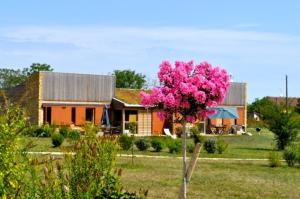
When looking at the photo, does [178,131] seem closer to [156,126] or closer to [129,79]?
[156,126]

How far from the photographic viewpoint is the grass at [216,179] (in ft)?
43.9

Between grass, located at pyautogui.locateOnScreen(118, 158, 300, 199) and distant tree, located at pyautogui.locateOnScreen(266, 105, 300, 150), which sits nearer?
grass, located at pyautogui.locateOnScreen(118, 158, 300, 199)

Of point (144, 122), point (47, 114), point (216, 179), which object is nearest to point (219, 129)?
point (144, 122)

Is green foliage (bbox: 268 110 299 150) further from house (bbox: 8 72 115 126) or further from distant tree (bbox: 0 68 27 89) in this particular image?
Answer: distant tree (bbox: 0 68 27 89)

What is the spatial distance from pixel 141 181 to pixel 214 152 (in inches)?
521

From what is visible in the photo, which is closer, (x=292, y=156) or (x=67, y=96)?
(x=292, y=156)

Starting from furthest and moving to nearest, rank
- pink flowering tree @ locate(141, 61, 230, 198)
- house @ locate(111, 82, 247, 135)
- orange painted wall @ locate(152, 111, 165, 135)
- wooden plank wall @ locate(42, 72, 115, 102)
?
orange painted wall @ locate(152, 111, 165, 135), house @ locate(111, 82, 247, 135), wooden plank wall @ locate(42, 72, 115, 102), pink flowering tree @ locate(141, 61, 230, 198)

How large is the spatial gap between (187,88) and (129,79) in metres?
94.4

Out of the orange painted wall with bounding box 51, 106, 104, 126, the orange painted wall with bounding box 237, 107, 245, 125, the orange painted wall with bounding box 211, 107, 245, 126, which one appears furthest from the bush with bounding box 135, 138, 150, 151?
the orange painted wall with bounding box 237, 107, 245, 125

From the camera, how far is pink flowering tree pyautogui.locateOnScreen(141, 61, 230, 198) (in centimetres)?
971

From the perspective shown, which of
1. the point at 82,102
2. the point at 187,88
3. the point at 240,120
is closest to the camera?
the point at 187,88

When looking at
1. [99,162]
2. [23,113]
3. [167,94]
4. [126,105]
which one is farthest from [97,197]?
[126,105]

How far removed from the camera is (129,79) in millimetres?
103875

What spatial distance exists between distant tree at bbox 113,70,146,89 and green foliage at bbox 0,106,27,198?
97.0 metres
